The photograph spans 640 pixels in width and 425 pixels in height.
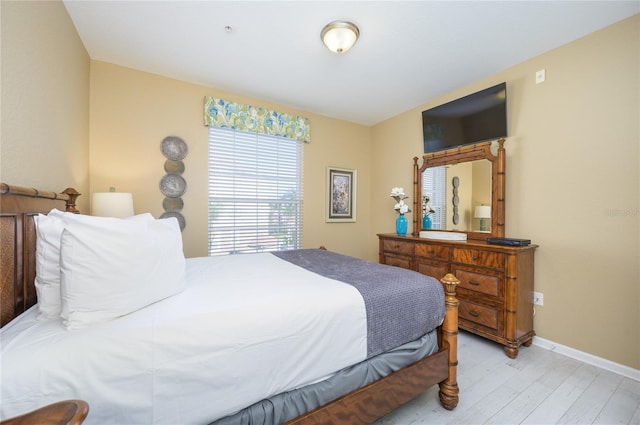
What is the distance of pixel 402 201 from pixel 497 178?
1.20 m

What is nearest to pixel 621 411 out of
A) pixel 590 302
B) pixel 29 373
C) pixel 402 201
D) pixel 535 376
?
pixel 535 376

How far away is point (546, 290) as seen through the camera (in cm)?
227

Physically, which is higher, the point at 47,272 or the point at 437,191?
the point at 437,191

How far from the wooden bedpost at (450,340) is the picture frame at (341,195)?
2.44 m

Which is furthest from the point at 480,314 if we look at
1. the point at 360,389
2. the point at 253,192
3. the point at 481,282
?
the point at 253,192

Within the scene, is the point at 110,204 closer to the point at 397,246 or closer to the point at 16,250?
the point at 16,250

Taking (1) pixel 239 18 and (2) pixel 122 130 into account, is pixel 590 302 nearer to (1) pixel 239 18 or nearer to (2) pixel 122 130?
(1) pixel 239 18

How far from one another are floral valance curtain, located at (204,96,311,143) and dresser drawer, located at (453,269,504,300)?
2563 mm

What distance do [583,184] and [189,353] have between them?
2.98 metres

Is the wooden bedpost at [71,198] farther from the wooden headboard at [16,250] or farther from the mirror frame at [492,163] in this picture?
the mirror frame at [492,163]

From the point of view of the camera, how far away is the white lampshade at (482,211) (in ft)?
8.54

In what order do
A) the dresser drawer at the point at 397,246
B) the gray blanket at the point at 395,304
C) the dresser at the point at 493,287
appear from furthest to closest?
the dresser drawer at the point at 397,246
the dresser at the point at 493,287
the gray blanket at the point at 395,304

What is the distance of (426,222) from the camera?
3.22m

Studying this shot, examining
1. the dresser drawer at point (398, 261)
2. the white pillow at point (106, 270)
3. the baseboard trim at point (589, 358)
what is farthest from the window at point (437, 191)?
the white pillow at point (106, 270)
